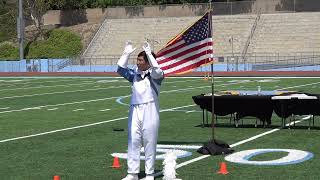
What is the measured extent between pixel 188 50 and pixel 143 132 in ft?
9.55

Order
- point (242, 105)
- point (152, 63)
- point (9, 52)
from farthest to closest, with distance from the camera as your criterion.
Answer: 1. point (9, 52)
2. point (242, 105)
3. point (152, 63)

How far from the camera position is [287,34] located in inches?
2598

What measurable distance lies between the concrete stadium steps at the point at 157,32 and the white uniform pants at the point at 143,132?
57740mm

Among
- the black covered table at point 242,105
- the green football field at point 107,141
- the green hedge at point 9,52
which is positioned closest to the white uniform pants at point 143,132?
the green football field at point 107,141

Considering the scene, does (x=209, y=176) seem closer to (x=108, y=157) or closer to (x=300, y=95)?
(x=108, y=157)

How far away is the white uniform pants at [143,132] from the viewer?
364 inches

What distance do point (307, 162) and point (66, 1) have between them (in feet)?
244

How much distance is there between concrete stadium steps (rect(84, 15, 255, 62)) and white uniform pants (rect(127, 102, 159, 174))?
5774 centimetres

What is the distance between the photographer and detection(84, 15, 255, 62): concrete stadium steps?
68.6 meters

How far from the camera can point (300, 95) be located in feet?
49.2

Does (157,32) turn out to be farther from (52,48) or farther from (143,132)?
(143,132)

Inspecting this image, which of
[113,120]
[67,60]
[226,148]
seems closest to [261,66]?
[67,60]

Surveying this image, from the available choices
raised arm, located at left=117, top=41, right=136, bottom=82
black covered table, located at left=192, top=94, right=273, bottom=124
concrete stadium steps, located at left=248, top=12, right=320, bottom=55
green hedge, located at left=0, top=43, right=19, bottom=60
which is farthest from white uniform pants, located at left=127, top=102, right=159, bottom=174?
green hedge, located at left=0, top=43, right=19, bottom=60

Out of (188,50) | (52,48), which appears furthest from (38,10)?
(188,50)
